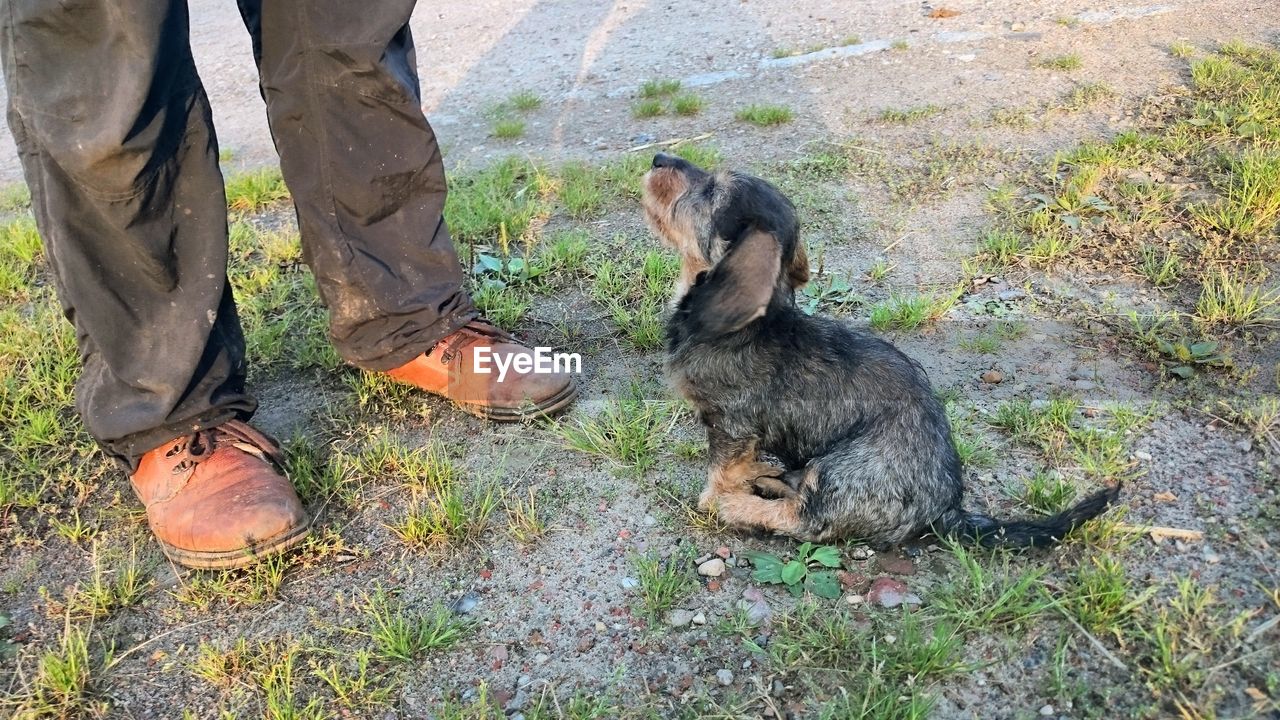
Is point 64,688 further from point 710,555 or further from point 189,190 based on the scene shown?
point 710,555

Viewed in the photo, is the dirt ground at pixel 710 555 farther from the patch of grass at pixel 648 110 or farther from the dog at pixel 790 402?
the patch of grass at pixel 648 110

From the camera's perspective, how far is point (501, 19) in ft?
29.7

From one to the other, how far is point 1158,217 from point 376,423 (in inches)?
159

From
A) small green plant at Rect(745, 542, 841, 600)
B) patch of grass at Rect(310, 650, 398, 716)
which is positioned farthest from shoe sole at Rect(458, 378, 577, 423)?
patch of grass at Rect(310, 650, 398, 716)

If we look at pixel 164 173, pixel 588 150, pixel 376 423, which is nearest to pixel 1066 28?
pixel 588 150

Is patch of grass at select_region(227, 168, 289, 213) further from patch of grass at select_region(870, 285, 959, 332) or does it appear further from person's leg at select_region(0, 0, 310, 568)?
patch of grass at select_region(870, 285, 959, 332)

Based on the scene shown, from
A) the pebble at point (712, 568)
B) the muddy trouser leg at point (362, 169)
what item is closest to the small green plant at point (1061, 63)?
the muddy trouser leg at point (362, 169)

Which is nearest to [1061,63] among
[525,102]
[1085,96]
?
[1085,96]

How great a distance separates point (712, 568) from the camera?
2938 mm

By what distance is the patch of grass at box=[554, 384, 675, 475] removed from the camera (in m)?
3.45

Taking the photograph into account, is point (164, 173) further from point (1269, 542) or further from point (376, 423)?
point (1269, 542)

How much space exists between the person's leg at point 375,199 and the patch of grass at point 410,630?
1.08m

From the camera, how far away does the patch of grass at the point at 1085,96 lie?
5.77 metres

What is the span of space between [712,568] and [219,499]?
1732 mm
